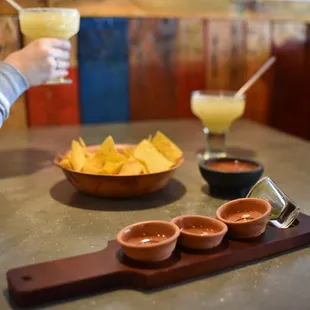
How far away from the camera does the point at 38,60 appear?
4.14 ft

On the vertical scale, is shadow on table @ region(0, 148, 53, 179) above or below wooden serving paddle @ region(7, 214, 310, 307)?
below

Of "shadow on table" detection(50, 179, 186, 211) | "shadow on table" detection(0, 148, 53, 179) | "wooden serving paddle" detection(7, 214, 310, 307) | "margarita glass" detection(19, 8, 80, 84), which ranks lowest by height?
"shadow on table" detection(50, 179, 186, 211)

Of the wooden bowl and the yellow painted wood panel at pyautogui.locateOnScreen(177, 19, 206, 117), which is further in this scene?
the yellow painted wood panel at pyautogui.locateOnScreen(177, 19, 206, 117)

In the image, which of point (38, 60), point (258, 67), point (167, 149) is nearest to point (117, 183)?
point (167, 149)

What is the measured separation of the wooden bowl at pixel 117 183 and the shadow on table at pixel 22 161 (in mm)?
298

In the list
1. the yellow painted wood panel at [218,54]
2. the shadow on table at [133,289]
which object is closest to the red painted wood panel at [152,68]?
the yellow painted wood panel at [218,54]

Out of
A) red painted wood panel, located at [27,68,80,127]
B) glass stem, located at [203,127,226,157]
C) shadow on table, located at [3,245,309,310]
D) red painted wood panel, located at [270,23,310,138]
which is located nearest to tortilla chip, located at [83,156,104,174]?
shadow on table, located at [3,245,309,310]

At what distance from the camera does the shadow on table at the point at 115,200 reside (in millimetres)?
1080

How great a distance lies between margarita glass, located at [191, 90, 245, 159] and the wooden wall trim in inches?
24.1

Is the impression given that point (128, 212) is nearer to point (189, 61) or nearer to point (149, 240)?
point (149, 240)

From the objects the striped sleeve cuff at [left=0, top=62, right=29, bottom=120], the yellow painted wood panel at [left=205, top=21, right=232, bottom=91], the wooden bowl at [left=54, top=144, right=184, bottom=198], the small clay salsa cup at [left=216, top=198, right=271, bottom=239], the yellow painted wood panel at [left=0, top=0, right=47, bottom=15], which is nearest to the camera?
the small clay salsa cup at [left=216, top=198, right=271, bottom=239]

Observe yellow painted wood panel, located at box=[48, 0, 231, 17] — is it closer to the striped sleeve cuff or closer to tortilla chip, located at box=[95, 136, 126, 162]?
the striped sleeve cuff

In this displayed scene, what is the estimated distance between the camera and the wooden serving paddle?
69 centimetres

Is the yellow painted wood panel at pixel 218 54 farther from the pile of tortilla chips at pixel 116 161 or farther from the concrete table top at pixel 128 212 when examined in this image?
the pile of tortilla chips at pixel 116 161
